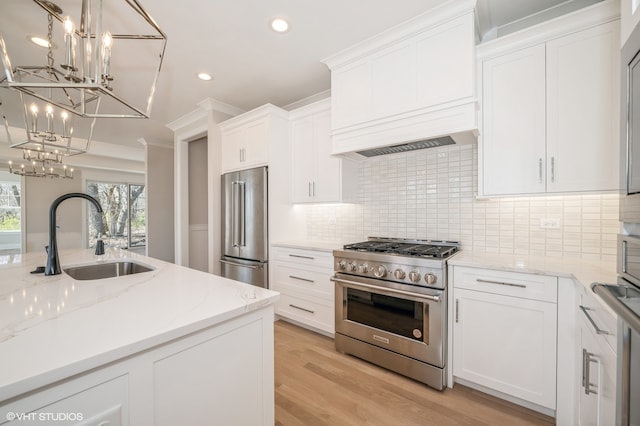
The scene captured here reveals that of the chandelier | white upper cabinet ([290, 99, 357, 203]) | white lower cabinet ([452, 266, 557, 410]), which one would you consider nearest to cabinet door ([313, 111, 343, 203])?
white upper cabinet ([290, 99, 357, 203])

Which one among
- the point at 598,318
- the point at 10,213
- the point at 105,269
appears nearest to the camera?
the point at 598,318

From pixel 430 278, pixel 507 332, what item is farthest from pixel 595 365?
pixel 430 278

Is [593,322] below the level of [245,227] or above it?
below

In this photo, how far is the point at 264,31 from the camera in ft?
7.04

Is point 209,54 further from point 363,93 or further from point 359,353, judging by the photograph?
point 359,353

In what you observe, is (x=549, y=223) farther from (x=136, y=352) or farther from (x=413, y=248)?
(x=136, y=352)

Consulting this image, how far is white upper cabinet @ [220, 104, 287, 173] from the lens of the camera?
3057mm

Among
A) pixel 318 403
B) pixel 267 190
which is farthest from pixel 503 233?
pixel 267 190

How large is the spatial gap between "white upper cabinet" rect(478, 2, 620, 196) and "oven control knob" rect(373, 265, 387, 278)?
3.08 feet

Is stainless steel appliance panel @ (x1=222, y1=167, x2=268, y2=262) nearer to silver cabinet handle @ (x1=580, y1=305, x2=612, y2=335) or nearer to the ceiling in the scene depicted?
the ceiling

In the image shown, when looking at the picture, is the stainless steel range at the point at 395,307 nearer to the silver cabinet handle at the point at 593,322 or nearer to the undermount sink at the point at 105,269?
the silver cabinet handle at the point at 593,322

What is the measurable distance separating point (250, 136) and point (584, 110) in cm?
294

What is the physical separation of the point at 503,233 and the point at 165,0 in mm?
3024

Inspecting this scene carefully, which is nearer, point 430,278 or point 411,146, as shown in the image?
point 430,278
